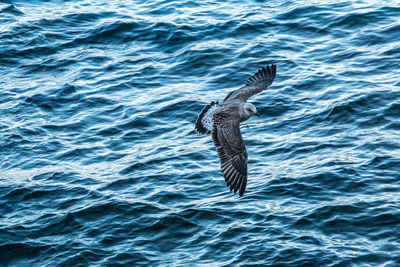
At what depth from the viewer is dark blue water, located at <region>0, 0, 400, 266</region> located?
12.0 m

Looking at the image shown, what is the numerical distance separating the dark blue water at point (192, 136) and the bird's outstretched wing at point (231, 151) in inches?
31.6

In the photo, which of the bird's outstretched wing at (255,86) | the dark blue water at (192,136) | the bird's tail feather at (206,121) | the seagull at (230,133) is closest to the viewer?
the dark blue water at (192,136)

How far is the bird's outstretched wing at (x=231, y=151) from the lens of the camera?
12.1 meters

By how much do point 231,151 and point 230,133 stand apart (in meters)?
0.34

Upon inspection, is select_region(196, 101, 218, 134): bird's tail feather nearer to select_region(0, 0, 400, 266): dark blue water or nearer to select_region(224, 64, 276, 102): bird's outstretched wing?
select_region(224, 64, 276, 102): bird's outstretched wing

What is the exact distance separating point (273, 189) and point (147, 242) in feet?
8.82

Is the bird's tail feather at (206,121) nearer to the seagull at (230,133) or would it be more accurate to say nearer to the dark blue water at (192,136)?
the seagull at (230,133)

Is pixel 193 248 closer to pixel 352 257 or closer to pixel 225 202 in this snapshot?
pixel 225 202

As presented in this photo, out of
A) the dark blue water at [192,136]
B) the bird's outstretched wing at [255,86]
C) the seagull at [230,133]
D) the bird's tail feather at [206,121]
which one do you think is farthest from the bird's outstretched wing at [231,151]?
the bird's outstretched wing at [255,86]

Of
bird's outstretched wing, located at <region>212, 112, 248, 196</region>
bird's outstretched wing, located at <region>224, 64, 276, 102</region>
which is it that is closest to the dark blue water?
bird's outstretched wing, located at <region>212, 112, 248, 196</region>

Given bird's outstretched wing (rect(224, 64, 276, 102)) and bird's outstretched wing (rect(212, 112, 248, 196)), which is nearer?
bird's outstretched wing (rect(212, 112, 248, 196))

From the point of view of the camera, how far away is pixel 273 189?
1321 centimetres

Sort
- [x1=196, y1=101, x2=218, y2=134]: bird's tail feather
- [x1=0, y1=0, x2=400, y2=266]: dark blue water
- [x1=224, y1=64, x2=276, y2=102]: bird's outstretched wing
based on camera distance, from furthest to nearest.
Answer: [x1=224, y1=64, x2=276, y2=102]: bird's outstretched wing < [x1=196, y1=101, x2=218, y2=134]: bird's tail feather < [x1=0, y1=0, x2=400, y2=266]: dark blue water

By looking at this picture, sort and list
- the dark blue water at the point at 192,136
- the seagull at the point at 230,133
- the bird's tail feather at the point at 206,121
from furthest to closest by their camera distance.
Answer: the bird's tail feather at the point at 206,121, the seagull at the point at 230,133, the dark blue water at the point at 192,136
